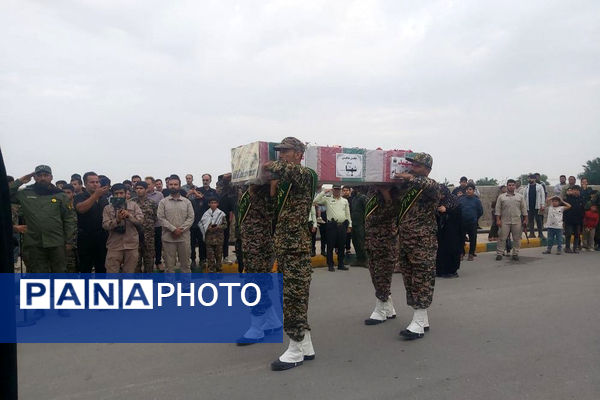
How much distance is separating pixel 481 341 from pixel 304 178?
2333 mm

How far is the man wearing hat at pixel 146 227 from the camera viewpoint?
7566mm

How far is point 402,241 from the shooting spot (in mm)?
5016

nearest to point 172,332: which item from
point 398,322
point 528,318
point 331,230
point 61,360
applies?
point 61,360

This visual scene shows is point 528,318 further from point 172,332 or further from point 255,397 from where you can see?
point 172,332

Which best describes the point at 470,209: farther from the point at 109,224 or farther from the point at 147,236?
the point at 109,224

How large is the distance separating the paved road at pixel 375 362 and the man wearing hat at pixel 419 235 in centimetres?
33

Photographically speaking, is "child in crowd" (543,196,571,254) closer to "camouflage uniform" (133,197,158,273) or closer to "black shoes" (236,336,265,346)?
"camouflage uniform" (133,197,158,273)

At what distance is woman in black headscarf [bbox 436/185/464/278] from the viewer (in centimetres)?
838

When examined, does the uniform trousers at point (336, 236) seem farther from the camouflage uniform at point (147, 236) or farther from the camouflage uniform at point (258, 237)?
the camouflage uniform at point (258, 237)

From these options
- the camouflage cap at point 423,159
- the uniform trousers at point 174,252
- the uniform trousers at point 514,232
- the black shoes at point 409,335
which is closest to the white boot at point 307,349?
the black shoes at point 409,335

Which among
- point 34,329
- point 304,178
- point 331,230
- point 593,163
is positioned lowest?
point 34,329

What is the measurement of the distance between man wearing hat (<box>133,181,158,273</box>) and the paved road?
2.79m

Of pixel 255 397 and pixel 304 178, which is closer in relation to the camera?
pixel 255 397

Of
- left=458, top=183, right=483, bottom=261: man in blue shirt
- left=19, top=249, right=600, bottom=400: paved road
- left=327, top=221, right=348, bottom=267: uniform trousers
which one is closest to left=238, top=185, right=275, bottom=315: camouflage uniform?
left=19, top=249, right=600, bottom=400: paved road
